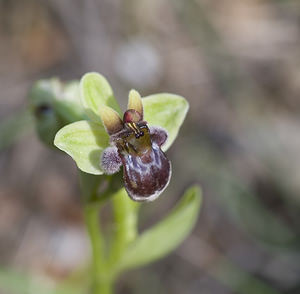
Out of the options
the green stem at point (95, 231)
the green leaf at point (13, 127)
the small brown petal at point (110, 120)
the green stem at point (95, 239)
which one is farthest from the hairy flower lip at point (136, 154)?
the green leaf at point (13, 127)

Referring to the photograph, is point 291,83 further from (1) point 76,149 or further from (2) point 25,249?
(1) point 76,149

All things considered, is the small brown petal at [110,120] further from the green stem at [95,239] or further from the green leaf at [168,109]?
the green stem at [95,239]

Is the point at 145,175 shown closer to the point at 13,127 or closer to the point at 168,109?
the point at 168,109

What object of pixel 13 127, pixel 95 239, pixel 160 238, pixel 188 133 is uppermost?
pixel 95 239

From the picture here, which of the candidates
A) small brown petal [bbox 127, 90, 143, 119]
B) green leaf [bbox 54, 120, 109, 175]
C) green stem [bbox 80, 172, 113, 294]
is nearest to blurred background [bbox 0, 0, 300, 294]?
green stem [bbox 80, 172, 113, 294]

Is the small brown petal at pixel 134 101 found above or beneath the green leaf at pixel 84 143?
above

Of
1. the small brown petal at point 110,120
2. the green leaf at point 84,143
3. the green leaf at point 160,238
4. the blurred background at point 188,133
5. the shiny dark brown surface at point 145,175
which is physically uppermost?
the small brown petal at point 110,120

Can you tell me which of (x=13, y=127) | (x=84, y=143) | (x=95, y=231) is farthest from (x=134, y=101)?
(x=13, y=127)
